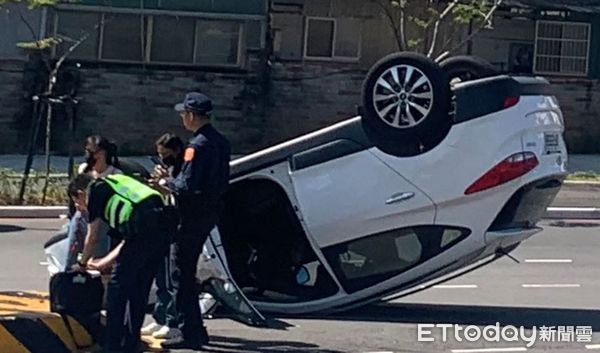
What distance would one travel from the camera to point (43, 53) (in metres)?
26.8

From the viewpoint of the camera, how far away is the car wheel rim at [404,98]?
1067cm

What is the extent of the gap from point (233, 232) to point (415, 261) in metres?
1.45

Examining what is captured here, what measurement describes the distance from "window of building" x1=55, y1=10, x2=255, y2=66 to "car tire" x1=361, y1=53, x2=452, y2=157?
17.6 m

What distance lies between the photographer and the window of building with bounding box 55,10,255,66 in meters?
27.7

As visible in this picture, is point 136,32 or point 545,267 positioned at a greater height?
point 136,32

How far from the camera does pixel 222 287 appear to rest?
10492 millimetres

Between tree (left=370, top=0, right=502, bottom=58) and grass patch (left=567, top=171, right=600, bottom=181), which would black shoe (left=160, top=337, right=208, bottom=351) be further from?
tree (left=370, top=0, right=502, bottom=58)

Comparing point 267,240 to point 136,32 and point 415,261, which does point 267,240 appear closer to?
point 415,261

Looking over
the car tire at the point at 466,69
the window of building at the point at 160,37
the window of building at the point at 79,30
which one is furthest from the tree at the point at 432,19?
the car tire at the point at 466,69

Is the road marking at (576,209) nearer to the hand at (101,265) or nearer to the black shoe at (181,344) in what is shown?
the black shoe at (181,344)

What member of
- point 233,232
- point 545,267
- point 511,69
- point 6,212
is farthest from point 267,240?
point 511,69

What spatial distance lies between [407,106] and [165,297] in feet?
7.69

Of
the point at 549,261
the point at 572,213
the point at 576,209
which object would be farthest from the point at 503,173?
the point at 576,209

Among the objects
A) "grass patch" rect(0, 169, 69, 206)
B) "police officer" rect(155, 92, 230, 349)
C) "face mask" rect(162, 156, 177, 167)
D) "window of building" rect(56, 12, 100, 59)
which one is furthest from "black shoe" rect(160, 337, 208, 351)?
"window of building" rect(56, 12, 100, 59)
